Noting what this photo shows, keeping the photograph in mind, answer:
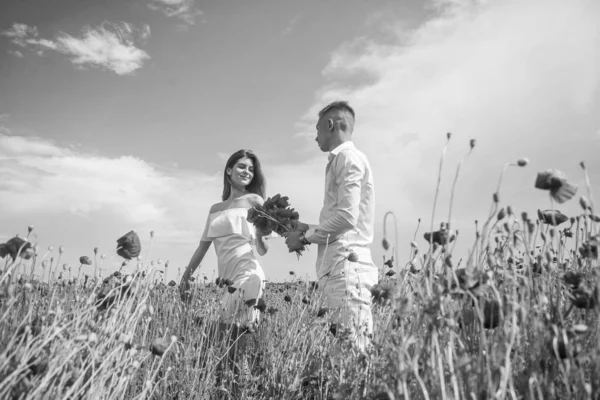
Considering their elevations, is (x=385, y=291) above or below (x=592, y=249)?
below

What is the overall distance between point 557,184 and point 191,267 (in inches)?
131

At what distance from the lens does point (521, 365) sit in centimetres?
178

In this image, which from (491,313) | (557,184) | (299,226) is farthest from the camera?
(299,226)

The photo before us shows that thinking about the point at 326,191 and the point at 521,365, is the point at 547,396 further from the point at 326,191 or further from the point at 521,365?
the point at 326,191

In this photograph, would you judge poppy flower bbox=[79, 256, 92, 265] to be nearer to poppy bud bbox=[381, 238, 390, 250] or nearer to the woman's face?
the woman's face

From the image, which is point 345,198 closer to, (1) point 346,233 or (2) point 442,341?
(1) point 346,233

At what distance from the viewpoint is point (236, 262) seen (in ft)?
13.4

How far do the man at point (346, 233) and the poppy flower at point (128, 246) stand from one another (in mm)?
1223

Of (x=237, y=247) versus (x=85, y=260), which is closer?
(x=85, y=260)

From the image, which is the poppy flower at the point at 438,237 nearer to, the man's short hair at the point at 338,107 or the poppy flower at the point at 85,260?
the man's short hair at the point at 338,107

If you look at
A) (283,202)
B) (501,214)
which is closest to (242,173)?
(283,202)

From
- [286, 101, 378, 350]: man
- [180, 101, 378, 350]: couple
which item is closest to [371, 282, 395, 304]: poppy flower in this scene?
[180, 101, 378, 350]: couple

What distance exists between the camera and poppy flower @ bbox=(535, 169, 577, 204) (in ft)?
6.02

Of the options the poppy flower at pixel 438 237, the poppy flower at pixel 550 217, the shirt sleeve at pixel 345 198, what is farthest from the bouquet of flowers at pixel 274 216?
the poppy flower at pixel 438 237
